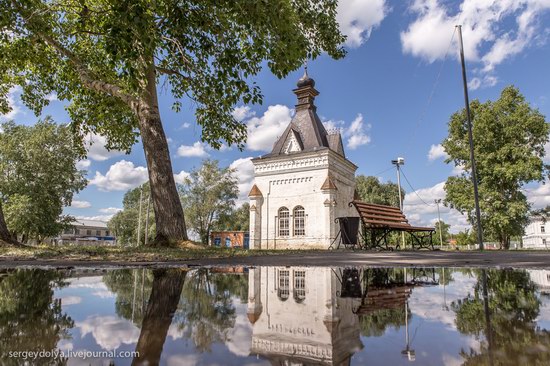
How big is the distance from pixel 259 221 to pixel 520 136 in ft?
73.4

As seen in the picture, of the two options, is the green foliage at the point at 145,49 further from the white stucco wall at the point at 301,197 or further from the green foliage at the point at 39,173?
the green foliage at the point at 39,173

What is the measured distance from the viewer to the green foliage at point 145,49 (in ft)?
18.1

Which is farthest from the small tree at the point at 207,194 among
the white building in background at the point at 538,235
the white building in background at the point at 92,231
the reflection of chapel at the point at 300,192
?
the white building in background at the point at 538,235

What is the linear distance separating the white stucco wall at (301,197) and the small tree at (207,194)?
1205 centimetres

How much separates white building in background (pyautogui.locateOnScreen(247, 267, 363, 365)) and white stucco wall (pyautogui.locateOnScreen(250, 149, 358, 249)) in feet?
74.4

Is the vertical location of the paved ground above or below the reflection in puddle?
below

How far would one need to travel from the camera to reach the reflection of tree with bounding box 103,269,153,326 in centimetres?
127

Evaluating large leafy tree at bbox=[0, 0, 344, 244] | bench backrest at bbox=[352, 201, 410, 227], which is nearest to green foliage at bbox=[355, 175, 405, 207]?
bench backrest at bbox=[352, 201, 410, 227]

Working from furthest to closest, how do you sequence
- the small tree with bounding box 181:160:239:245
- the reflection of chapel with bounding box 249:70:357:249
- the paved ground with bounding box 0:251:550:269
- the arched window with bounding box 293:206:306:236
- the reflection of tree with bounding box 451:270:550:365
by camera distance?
the small tree with bounding box 181:160:239:245, the arched window with bounding box 293:206:306:236, the reflection of chapel with bounding box 249:70:357:249, the paved ground with bounding box 0:251:550:269, the reflection of tree with bounding box 451:270:550:365

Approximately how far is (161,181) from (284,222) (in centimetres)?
1929

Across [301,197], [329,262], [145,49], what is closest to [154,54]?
[145,49]

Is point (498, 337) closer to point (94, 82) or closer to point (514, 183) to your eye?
point (94, 82)

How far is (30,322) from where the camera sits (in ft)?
3.58

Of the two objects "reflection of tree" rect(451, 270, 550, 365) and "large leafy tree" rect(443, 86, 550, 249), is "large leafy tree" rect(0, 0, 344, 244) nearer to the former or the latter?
"reflection of tree" rect(451, 270, 550, 365)
